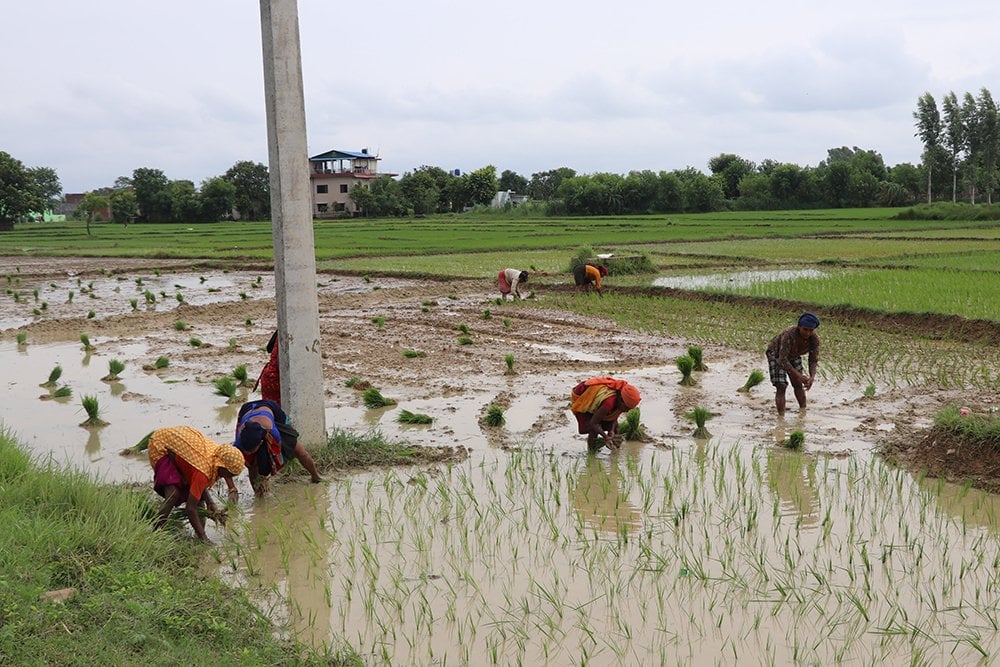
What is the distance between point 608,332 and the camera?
12922 mm

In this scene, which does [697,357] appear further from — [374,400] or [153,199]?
[153,199]

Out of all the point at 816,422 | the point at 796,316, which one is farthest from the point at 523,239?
the point at 816,422

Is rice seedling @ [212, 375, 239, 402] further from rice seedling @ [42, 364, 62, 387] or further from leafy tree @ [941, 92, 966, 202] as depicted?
leafy tree @ [941, 92, 966, 202]

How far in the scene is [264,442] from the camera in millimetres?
5738

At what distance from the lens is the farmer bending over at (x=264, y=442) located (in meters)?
5.65

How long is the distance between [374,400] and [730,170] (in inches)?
2321

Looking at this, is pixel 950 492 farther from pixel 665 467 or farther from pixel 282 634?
pixel 282 634

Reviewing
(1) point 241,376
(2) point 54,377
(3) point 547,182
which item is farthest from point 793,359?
(3) point 547,182

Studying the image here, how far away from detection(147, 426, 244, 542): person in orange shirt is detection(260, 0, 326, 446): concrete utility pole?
1419mm

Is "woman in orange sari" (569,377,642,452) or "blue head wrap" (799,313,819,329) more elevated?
"blue head wrap" (799,313,819,329)

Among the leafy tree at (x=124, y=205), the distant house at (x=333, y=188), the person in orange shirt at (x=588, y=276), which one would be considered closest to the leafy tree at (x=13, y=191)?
the leafy tree at (x=124, y=205)

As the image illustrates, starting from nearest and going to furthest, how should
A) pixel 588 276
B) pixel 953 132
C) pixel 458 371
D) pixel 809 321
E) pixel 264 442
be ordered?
pixel 264 442 < pixel 809 321 < pixel 458 371 < pixel 588 276 < pixel 953 132

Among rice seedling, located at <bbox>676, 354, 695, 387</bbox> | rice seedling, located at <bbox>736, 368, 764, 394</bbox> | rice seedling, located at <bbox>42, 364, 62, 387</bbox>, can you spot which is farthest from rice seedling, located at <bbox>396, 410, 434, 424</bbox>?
rice seedling, located at <bbox>42, 364, 62, 387</bbox>

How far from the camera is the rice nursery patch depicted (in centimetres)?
395
